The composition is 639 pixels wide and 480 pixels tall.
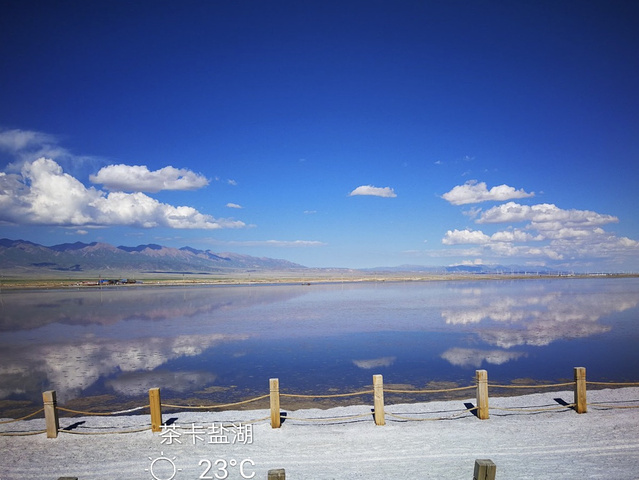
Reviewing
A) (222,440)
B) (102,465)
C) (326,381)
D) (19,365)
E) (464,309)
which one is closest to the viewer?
(102,465)

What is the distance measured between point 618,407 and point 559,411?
129 cm

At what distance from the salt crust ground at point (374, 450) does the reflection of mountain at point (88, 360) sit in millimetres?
4796

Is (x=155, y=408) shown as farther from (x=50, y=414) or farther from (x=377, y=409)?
(x=377, y=409)

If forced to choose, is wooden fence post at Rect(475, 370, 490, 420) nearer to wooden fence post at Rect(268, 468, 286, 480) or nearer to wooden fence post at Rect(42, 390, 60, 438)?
wooden fence post at Rect(268, 468, 286, 480)

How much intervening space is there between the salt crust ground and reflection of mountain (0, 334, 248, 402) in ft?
15.7

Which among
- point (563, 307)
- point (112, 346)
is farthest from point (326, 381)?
point (563, 307)

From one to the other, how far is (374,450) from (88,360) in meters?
14.1

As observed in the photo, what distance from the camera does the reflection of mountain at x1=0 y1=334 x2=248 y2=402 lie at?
14484 mm

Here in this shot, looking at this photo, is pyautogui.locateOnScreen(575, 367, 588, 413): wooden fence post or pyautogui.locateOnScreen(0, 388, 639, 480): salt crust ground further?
pyautogui.locateOnScreen(575, 367, 588, 413): wooden fence post

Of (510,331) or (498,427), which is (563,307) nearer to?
(510,331)

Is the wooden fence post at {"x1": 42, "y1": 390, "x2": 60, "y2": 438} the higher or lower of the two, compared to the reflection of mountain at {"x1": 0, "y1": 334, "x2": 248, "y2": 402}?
higher

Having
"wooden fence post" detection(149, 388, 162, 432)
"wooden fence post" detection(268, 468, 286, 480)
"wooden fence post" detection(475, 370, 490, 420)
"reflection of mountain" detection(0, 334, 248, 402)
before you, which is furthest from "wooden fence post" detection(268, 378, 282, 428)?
"reflection of mountain" detection(0, 334, 248, 402)

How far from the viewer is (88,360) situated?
17797mm

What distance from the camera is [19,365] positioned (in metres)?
17.2
